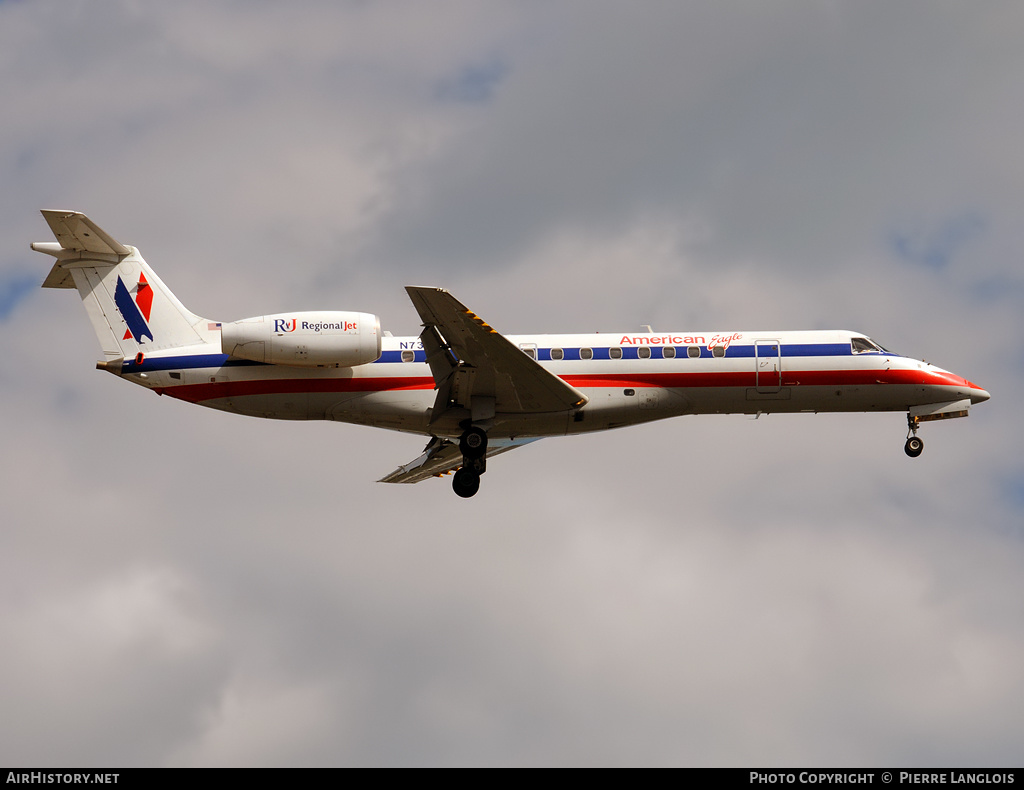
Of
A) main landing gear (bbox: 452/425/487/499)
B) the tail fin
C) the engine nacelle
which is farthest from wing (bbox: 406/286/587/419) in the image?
the tail fin

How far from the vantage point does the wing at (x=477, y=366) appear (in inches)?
1192

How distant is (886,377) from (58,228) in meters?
21.1

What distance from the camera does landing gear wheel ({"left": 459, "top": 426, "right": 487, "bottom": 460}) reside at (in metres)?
32.8

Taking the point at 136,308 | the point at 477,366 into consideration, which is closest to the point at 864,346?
the point at 477,366

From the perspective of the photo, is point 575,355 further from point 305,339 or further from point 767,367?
point 305,339

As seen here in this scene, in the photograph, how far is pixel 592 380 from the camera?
3312cm

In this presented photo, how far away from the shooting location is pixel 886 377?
3450cm

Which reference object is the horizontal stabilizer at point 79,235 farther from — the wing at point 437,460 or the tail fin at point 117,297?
the wing at point 437,460

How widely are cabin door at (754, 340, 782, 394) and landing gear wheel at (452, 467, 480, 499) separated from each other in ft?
24.5

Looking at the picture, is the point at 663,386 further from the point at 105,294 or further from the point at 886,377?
the point at 105,294

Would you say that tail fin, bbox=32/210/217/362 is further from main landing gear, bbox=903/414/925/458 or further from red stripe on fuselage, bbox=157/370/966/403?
main landing gear, bbox=903/414/925/458

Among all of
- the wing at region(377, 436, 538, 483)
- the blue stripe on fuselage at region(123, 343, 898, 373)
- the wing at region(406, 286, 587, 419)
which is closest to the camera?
the wing at region(406, 286, 587, 419)

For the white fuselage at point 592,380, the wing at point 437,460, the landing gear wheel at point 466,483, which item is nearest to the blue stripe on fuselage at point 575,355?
the white fuselage at point 592,380

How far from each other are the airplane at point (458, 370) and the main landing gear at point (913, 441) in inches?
39.0
